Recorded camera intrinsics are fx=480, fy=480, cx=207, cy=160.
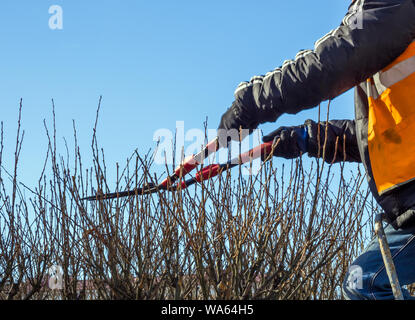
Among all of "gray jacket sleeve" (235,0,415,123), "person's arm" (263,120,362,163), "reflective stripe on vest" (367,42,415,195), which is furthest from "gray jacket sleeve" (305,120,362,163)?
"gray jacket sleeve" (235,0,415,123)

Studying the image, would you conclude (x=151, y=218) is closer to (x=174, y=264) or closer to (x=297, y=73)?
(x=174, y=264)

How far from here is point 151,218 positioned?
3.00 meters

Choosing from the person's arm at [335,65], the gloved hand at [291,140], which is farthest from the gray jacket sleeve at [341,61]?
the gloved hand at [291,140]

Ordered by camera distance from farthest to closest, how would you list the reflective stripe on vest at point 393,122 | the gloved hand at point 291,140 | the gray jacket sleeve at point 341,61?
1. the gloved hand at point 291,140
2. the reflective stripe on vest at point 393,122
3. the gray jacket sleeve at point 341,61

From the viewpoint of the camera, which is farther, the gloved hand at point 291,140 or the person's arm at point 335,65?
the gloved hand at point 291,140

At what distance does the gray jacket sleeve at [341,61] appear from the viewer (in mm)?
1642

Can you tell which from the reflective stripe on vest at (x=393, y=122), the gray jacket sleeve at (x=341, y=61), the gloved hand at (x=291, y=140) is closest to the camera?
the gray jacket sleeve at (x=341, y=61)

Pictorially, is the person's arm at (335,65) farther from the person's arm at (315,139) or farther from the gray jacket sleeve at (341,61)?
the person's arm at (315,139)

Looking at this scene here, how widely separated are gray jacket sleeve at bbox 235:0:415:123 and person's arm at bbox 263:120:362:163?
3.15 feet

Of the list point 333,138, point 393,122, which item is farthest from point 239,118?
point 333,138

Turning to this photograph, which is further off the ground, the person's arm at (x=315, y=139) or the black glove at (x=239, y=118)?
the person's arm at (x=315, y=139)

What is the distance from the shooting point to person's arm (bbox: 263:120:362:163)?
2676mm

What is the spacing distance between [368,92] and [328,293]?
10.0 ft
